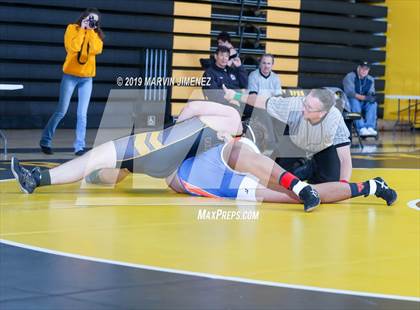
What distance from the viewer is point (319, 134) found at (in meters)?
8.48

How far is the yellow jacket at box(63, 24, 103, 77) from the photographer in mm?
12570

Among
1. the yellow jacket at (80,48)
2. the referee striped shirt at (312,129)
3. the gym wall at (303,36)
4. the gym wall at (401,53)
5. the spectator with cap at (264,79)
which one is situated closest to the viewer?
the referee striped shirt at (312,129)

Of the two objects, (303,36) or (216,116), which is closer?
(216,116)

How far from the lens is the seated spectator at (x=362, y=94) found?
17703 mm

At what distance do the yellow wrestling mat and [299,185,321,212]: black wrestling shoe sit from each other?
0.24 ft

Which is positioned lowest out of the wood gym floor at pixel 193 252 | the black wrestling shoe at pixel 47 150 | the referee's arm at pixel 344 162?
the wood gym floor at pixel 193 252

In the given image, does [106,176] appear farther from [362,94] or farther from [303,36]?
[303,36]

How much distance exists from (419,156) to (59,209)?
306 inches

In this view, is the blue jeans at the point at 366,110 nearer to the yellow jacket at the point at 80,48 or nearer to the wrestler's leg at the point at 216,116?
the yellow jacket at the point at 80,48

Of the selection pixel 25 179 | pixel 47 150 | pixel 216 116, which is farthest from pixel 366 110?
pixel 25 179

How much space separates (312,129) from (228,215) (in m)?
1.34

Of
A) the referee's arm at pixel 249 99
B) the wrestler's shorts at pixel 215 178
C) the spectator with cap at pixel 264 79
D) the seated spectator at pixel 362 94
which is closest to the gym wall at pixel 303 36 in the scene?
the seated spectator at pixel 362 94

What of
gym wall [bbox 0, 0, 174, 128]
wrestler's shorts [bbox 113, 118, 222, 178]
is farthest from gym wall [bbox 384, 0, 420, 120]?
wrestler's shorts [bbox 113, 118, 222, 178]

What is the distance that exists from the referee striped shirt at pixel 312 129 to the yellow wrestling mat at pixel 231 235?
0.53 meters
